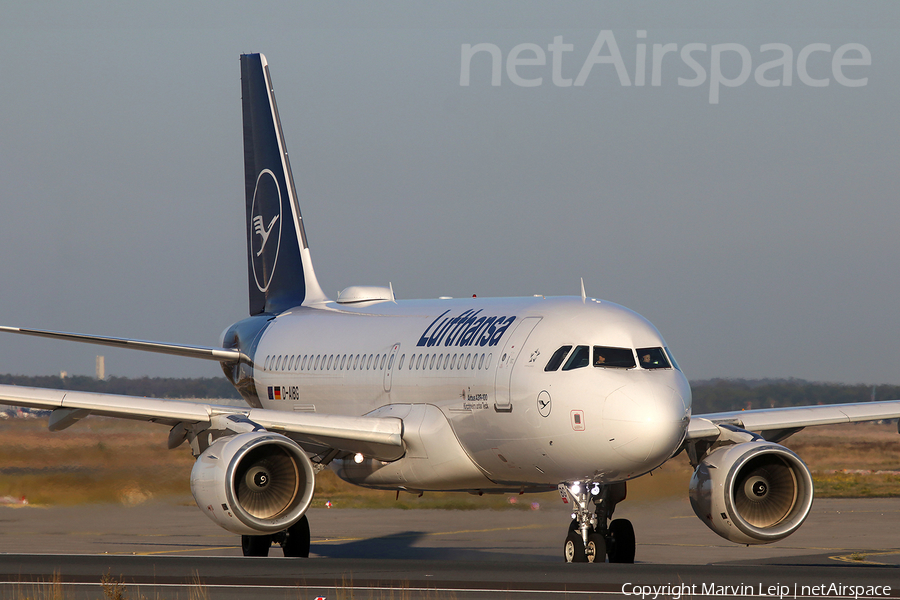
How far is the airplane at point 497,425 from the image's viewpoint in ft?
60.3

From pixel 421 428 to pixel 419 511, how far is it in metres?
13.7

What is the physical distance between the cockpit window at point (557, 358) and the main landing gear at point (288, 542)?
6.74 meters

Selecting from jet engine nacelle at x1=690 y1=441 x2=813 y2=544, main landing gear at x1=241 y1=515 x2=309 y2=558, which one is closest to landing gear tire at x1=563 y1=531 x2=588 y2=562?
jet engine nacelle at x1=690 y1=441 x2=813 y2=544

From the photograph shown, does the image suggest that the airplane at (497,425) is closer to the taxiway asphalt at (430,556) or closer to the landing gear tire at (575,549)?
the landing gear tire at (575,549)

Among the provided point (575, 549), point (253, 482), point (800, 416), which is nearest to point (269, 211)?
point (253, 482)

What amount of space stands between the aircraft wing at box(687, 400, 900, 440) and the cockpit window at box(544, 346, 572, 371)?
3.36 m

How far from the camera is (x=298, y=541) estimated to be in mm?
23734

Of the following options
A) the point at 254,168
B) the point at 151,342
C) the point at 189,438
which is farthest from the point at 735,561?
the point at 254,168

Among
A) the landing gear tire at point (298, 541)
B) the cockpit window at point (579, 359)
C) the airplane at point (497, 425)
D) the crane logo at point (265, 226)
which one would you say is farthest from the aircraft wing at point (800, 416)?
the crane logo at point (265, 226)

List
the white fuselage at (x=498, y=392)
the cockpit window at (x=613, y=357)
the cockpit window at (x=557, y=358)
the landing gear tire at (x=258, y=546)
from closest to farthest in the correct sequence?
the white fuselage at (x=498, y=392) → the cockpit window at (x=613, y=357) → the cockpit window at (x=557, y=358) → the landing gear tire at (x=258, y=546)

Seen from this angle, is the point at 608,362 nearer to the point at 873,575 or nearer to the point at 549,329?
the point at 549,329

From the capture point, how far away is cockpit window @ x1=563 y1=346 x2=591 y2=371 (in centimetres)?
1869

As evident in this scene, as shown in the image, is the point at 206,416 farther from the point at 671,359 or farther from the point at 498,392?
the point at 671,359

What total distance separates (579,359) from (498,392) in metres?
1.67
